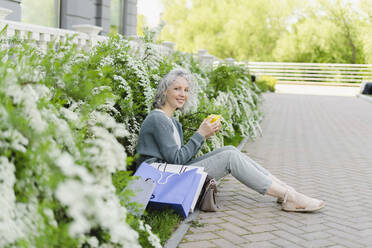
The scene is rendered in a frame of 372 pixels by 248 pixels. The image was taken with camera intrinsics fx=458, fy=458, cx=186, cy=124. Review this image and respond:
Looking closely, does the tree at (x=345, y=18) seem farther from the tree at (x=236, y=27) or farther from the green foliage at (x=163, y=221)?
the green foliage at (x=163, y=221)

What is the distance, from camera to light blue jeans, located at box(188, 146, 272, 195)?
4379mm

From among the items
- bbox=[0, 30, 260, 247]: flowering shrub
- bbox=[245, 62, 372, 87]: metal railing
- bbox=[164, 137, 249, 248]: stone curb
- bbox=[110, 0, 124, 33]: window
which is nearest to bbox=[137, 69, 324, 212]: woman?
bbox=[164, 137, 249, 248]: stone curb

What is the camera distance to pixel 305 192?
5.47m

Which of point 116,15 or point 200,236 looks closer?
point 200,236

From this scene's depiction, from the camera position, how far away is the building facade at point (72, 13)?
10.8 meters

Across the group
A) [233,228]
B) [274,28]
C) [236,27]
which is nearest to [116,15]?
[233,228]

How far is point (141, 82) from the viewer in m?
5.31

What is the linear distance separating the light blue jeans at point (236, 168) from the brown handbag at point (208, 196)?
0.16 m

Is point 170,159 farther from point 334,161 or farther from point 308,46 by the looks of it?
point 308,46

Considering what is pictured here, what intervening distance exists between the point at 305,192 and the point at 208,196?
1.66 meters

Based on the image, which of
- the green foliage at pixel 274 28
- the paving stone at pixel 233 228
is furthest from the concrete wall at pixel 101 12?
the green foliage at pixel 274 28

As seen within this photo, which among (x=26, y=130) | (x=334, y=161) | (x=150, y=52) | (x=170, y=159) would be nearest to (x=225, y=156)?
(x=170, y=159)

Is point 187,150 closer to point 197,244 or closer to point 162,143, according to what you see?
point 162,143

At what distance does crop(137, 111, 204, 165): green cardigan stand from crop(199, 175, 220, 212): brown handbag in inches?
11.7
